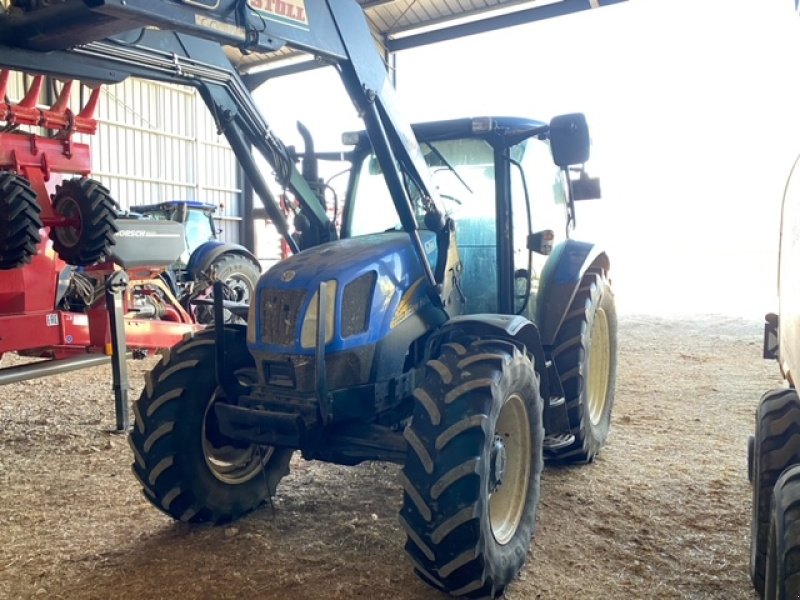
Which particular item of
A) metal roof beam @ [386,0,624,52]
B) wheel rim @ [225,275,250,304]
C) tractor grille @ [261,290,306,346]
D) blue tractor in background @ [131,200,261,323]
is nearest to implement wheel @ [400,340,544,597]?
tractor grille @ [261,290,306,346]

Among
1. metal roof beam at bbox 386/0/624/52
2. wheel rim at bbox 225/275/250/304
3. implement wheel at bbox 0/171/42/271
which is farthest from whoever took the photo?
metal roof beam at bbox 386/0/624/52

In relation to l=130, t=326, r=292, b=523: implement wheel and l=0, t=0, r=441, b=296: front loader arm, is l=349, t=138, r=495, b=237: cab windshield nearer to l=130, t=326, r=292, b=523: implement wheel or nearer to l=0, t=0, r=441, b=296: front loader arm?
l=0, t=0, r=441, b=296: front loader arm

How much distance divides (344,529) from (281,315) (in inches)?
40.8

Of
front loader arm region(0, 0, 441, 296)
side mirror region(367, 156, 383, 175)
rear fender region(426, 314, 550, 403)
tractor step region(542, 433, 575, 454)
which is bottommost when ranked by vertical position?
tractor step region(542, 433, 575, 454)

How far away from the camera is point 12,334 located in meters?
4.81

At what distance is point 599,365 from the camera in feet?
16.0

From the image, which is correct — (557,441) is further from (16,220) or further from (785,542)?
(16,220)

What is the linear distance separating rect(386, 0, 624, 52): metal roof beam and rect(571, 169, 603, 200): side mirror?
6899 millimetres

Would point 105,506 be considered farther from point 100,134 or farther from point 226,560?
point 100,134

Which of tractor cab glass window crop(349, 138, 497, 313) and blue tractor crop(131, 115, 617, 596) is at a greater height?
tractor cab glass window crop(349, 138, 497, 313)

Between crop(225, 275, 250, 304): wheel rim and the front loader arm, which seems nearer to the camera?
the front loader arm

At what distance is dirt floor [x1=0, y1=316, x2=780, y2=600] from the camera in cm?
281

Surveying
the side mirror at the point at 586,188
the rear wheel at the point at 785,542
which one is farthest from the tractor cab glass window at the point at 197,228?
the rear wheel at the point at 785,542

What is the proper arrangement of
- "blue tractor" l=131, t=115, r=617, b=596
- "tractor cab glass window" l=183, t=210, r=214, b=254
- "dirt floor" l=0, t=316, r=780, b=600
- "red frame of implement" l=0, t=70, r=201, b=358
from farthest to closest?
"tractor cab glass window" l=183, t=210, r=214, b=254, "red frame of implement" l=0, t=70, r=201, b=358, "dirt floor" l=0, t=316, r=780, b=600, "blue tractor" l=131, t=115, r=617, b=596
